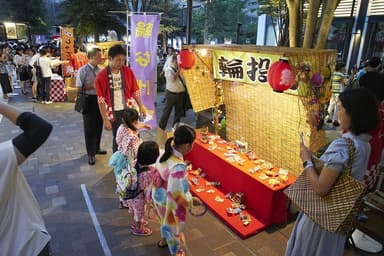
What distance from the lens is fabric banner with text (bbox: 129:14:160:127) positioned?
6461mm

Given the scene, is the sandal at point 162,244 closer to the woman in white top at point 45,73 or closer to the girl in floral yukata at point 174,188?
the girl in floral yukata at point 174,188

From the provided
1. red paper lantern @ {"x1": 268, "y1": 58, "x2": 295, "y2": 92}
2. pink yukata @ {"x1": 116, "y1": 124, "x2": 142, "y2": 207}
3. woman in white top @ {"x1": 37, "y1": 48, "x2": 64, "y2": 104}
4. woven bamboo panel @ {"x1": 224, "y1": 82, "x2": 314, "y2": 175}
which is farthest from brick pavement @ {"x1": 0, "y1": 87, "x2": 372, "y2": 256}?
woman in white top @ {"x1": 37, "y1": 48, "x2": 64, "y2": 104}

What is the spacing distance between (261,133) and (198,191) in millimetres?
1407

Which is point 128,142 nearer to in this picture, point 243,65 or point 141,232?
point 141,232

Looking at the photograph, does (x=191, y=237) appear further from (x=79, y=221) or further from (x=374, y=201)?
(x=374, y=201)

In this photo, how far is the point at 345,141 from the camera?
74.9 inches

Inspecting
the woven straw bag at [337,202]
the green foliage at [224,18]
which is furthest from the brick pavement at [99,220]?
the green foliage at [224,18]

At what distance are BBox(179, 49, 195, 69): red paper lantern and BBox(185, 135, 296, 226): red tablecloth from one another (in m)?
1.42

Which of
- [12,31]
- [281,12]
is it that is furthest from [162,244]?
[12,31]

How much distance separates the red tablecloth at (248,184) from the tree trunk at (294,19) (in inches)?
88.8

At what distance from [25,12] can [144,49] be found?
27.7 metres

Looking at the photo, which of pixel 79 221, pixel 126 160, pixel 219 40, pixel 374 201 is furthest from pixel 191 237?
pixel 219 40

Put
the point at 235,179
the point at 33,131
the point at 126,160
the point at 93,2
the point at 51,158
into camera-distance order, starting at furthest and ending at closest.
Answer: the point at 93,2
the point at 51,158
the point at 235,179
the point at 126,160
the point at 33,131

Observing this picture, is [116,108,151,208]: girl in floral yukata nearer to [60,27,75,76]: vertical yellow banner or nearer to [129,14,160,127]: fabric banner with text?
[129,14,160,127]: fabric banner with text
